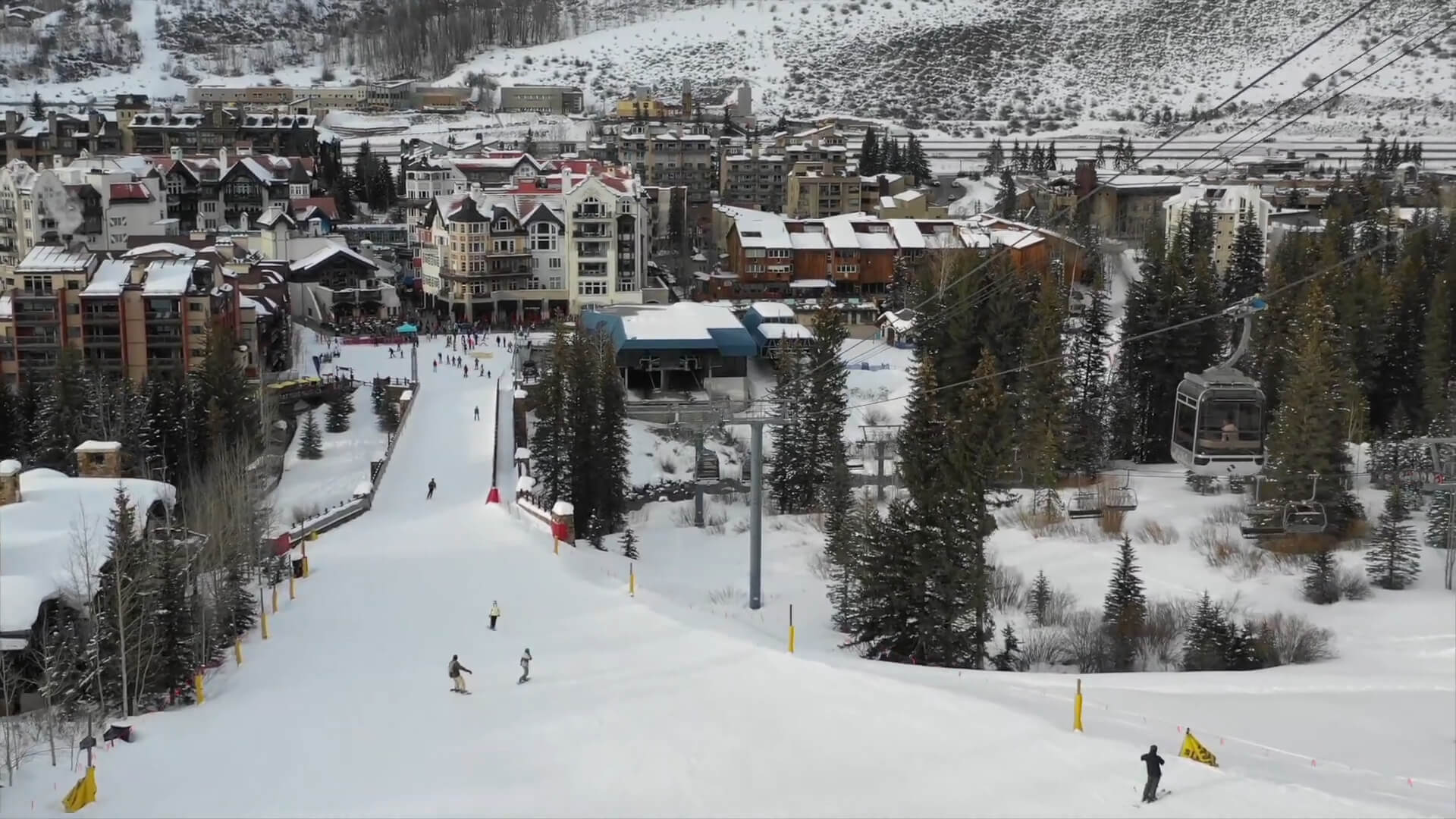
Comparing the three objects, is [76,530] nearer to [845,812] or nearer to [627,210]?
[845,812]

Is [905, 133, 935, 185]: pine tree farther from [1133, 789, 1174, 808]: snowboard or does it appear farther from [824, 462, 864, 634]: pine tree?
[1133, 789, 1174, 808]: snowboard

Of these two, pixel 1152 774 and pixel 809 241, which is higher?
pixel 809 241

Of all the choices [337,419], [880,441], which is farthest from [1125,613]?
[337,419]

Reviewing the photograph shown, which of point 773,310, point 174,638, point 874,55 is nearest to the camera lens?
point 174,638

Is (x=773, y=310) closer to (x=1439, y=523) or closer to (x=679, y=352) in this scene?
(x=679, y=352)

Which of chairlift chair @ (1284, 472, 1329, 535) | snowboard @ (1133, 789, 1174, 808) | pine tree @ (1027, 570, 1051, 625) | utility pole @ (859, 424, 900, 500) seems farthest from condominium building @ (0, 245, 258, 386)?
snowboard @ (1133, 789, 1174, 808)

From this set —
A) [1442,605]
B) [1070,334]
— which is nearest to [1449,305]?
[1070,334]
